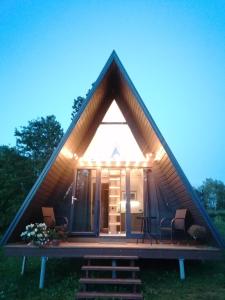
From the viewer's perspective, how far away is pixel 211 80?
4833 inches

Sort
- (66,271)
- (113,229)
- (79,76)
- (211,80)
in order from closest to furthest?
(66,271) → (113,229) → (211,80) → (79,76)

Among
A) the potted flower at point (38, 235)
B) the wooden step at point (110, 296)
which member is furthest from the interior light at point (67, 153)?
the wooden step at point (110, 296)

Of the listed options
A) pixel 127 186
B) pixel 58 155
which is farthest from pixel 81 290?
pixel 127 186

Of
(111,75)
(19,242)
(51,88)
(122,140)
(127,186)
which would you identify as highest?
(51,88)

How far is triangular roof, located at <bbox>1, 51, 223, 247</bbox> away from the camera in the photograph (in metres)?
6.57

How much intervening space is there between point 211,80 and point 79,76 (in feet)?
236

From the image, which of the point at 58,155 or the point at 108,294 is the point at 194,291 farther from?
the point at 58,155

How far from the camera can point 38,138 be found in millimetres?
23766

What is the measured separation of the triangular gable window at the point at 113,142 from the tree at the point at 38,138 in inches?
548

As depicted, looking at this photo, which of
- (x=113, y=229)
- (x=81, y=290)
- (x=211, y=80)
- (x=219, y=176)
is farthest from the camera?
(x=219, y=176)

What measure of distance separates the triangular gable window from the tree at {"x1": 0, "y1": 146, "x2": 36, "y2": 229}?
28.5 ft

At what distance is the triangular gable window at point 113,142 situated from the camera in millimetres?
8742

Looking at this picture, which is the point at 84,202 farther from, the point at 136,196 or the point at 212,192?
the point at 212,192

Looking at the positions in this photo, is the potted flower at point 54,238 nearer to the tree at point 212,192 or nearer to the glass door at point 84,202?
the glass door at point 84,202
